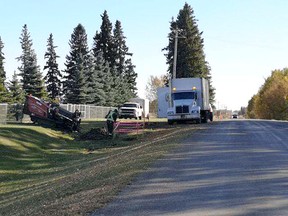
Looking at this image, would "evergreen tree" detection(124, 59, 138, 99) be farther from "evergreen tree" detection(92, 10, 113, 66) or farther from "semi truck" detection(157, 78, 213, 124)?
"semi truck" detection(157, 78, 213, 124)

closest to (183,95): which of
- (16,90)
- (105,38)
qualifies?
(16,90)

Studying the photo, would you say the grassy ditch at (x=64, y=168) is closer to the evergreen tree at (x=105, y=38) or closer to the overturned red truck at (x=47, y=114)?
the overturned red truck at (x=47, y=114)

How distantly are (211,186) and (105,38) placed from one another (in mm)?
76912

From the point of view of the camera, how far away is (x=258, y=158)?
14305mm

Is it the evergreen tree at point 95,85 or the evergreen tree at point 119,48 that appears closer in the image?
the evergreen tree at point 95,85

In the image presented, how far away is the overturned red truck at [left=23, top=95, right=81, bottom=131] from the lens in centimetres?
3209

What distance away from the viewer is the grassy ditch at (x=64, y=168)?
384 inches

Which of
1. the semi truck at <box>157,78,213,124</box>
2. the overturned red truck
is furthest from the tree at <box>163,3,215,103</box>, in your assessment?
the overturned red truck

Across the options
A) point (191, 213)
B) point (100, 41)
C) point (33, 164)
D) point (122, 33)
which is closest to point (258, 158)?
point (191, 213)

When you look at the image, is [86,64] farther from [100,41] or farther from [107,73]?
[100,41]

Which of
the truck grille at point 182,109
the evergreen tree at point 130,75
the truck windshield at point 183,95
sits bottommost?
the truck grille at point 182,109

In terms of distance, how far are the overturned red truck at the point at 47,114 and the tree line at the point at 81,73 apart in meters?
19.5

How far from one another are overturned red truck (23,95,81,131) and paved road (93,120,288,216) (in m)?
18.1

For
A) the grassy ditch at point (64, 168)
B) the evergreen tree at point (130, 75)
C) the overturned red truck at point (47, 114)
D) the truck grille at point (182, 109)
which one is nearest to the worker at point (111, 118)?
the grassy ditch at point (64, 168)
